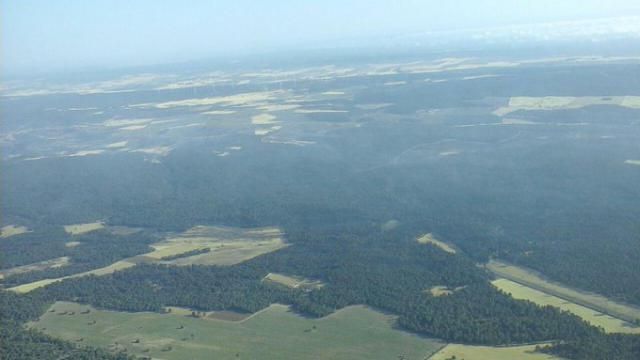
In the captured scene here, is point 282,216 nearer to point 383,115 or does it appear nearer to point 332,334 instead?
point 332,334

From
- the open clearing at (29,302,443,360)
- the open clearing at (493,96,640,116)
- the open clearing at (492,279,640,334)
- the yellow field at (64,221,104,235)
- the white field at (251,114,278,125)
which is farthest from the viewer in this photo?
the white field at (251,114,278,125)

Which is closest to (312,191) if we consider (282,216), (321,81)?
(282,216)

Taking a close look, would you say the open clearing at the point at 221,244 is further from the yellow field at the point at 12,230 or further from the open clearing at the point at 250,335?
the yellow field at the point at 12,230

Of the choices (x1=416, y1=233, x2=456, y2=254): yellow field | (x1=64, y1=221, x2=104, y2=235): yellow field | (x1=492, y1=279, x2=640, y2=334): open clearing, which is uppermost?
(x1=416, y1=233, x2=456, y2=254): yellow field

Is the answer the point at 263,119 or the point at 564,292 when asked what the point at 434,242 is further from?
the point at 263,119

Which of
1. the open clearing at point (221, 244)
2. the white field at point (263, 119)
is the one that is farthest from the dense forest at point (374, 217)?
the white field at point (263, 119)

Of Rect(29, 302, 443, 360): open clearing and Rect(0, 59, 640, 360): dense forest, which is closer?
Rect(29, 302, 443, 360): open clearing

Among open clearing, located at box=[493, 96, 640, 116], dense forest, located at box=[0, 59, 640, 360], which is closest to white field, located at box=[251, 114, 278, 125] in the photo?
dense forest, located at box=[0, 59, 640, 360]

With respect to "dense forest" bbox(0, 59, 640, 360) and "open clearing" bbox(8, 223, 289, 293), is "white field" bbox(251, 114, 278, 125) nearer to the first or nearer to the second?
"dense forest" bbox(0, 59, 640, 360)
